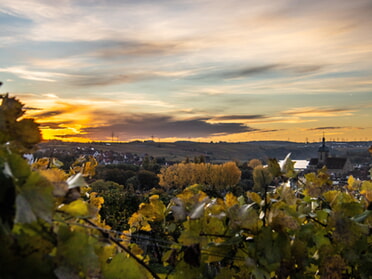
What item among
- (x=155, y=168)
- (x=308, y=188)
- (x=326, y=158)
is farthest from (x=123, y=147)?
(x=308, y=188)

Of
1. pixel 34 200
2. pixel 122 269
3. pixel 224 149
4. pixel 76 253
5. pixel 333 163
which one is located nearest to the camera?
pixel 34 200

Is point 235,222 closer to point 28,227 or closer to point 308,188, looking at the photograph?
point 28,227

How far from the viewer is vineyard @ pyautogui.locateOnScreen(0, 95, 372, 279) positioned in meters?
0.84

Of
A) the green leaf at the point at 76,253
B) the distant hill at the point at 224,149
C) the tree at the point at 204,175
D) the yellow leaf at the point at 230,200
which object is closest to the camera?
the green leaf at the point at 76,253

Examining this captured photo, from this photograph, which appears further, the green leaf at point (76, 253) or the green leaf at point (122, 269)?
the green leaf at point (122, 269)

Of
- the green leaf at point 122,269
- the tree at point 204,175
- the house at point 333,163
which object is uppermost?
the green leaf at point 122,269

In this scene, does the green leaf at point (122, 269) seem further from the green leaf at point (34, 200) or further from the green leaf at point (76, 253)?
the green leaf at point (34, 200)

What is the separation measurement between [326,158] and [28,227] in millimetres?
104809

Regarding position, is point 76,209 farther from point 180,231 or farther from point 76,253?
point 180,231

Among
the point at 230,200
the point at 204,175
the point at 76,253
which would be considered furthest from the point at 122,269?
the point at 204,175

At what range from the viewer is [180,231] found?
161cm

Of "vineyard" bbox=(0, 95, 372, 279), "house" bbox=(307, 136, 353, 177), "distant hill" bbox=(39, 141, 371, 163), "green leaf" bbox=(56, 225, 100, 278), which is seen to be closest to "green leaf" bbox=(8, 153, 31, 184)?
"vineyard" bbox=(0, 95, 372, 279)

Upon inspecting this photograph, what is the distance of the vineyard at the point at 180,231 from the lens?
0.84m

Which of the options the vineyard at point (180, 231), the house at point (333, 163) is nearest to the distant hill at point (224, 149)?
the house at point (333, 163)
